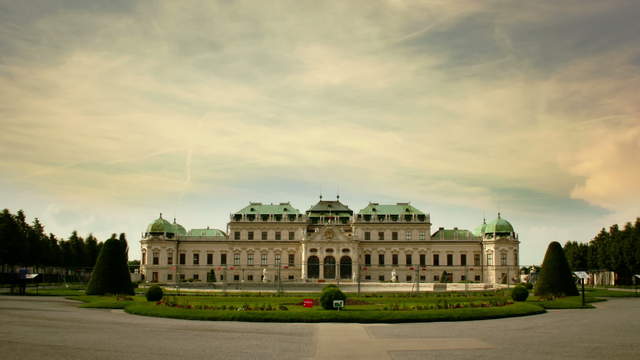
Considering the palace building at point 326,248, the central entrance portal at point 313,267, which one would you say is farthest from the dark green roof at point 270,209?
the central entrance portal at point 313,267

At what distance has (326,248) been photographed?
101938 millimetres

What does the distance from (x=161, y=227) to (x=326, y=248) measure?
28.3m

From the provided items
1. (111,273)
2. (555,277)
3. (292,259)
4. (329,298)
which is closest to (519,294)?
(555,277)

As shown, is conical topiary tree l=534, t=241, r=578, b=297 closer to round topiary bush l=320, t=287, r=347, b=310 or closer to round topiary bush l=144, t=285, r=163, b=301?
round topiary bush l=320, t=287, r=347, b=310

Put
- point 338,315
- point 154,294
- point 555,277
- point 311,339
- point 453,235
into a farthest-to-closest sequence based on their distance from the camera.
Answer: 1. point 453,235
2. point 555,277
3. point 154,294
4. point 338,315
5. point 311,339

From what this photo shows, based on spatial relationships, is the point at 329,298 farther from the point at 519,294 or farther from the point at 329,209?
the point at 329,209

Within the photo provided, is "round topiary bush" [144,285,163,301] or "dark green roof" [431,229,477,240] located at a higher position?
"dark green roof" [431,229,477,240]

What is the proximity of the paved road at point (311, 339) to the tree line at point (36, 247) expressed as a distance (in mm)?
29562

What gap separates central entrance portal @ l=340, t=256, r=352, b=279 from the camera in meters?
102

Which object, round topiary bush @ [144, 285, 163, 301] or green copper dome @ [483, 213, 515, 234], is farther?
→ green copper dome @ [483, 213, 515, 234]

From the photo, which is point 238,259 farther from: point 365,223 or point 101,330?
point 101,330

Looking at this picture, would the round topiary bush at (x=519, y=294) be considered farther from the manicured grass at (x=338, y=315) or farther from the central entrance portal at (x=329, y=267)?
the central entrance portal at (x=329, y=267)

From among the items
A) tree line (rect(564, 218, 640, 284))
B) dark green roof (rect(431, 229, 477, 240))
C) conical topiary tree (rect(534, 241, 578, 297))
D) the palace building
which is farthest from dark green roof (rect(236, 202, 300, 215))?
conical topiary tree (rect(534, 241, 578, 297))

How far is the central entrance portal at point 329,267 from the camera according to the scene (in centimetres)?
10200
